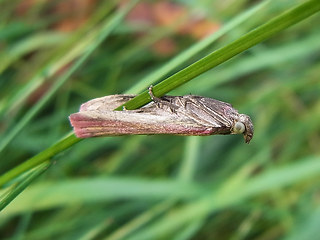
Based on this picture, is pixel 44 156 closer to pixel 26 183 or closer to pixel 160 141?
pixel 26 183

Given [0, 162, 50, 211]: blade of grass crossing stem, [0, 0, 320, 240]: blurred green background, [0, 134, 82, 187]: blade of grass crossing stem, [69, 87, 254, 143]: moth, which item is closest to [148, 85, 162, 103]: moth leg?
[69, 87, 254, 143]: moth

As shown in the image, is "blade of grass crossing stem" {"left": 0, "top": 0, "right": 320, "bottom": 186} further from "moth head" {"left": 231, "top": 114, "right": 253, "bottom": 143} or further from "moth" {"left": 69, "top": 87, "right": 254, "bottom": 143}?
"moth head" {"left": 231, "top": 114, "right": 253, "bottom": 143}

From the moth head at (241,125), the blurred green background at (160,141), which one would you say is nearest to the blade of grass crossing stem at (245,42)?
the moth head at (241,125)

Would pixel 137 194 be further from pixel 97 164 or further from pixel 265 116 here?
pixel 265 116

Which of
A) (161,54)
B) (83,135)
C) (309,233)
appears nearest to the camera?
(83,135)

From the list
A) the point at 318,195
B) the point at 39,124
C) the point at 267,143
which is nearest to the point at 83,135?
the point at 39,124

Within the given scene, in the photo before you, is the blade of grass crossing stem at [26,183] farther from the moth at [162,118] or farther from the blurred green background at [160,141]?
the blurred green background at [160,141]
